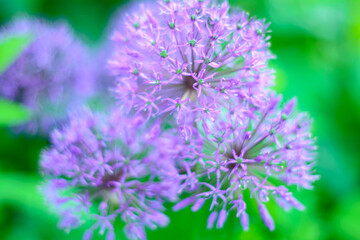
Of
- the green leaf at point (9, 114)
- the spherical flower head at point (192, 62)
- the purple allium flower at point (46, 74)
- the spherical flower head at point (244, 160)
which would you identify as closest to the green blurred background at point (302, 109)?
the green leaf at point (9, 114)

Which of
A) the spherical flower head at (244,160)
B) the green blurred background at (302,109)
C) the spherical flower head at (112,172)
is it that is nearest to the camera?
the spherical flower head at (244,160)

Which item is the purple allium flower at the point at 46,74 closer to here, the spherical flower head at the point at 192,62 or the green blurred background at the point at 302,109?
the green blurred background at the point at 302,109

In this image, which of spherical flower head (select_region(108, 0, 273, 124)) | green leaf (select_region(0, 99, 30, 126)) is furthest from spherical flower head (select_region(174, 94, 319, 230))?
green leaf (select_region(0, 99, 30, 126))

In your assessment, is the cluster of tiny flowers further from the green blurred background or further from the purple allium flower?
the purple allium flower

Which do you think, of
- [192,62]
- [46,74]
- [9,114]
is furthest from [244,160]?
[46,74]

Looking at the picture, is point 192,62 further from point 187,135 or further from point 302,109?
point 302,109
